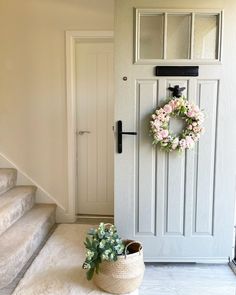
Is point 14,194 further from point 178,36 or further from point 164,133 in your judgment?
point 178,36

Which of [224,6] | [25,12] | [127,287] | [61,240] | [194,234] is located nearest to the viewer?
[127,287]

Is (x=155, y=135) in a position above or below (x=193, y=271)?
above

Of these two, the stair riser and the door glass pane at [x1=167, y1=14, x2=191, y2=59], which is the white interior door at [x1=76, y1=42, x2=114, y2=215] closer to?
the stair riser

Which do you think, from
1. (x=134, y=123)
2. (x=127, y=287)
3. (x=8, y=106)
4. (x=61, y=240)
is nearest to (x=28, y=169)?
(x=8, y=106)

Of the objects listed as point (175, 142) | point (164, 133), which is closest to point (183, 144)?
point (175, 142)

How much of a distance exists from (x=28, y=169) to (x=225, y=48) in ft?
7.61

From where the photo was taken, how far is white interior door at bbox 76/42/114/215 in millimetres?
3318

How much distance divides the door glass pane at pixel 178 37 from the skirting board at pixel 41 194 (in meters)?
1.99

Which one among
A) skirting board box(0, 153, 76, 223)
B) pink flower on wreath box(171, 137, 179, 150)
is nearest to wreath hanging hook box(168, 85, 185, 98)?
pink flower on wreath box(171, 137, 179, 150)

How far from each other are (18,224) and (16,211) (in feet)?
0.39

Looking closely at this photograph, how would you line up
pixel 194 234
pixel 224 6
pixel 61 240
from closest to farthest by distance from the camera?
pixel 224 6, pixel 194 234, pixel 61 240

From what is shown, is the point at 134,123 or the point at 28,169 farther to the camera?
the point at 28,169

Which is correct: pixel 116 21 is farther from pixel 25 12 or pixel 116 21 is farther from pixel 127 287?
pixel 127 287

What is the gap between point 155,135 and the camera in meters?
2.29
